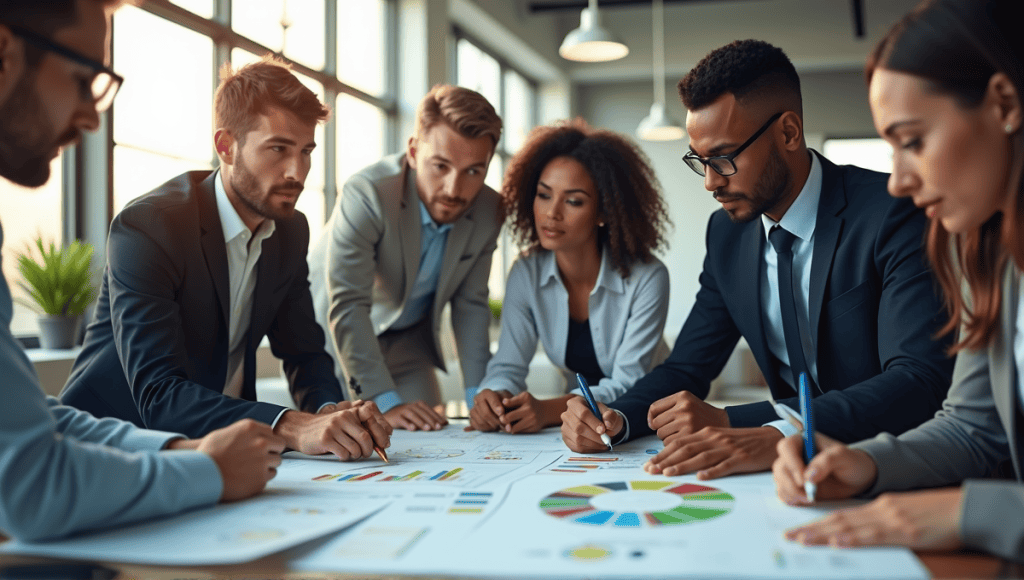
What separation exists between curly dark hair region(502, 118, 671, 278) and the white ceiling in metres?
6.44

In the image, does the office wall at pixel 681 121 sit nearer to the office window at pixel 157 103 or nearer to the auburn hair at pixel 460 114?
the office window at pixel 157 103

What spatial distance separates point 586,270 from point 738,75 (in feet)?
3.37

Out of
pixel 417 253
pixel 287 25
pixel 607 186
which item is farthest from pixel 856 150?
pixel 417 253

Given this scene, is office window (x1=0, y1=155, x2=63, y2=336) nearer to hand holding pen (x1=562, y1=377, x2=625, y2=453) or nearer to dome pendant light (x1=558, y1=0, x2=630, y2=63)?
hand holding pen (x1=562, y1=377, x2=625, y2=453)

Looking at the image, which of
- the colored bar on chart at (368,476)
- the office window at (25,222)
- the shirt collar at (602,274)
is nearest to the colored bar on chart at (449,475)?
the colored bar on chart at (368,476)

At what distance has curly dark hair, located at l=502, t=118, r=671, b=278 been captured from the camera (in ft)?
9.07

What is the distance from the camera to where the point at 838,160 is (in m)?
10.5

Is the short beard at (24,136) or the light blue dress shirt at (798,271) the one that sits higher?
the short beard at (24,136)

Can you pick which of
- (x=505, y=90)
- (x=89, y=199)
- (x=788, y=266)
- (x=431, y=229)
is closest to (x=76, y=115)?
(x=788, y=266)

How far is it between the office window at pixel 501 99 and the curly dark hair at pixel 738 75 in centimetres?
613

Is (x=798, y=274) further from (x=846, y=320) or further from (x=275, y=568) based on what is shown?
(x=275, y=568)

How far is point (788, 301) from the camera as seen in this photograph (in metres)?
1.93

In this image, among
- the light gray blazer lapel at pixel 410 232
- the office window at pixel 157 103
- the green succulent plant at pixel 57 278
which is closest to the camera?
the light gray blazer lapel at pixel 410 232

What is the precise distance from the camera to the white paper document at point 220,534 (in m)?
0.92
